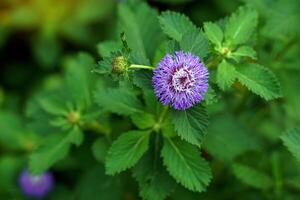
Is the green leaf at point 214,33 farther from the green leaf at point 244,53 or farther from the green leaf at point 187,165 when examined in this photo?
the green leaf at point 187,165

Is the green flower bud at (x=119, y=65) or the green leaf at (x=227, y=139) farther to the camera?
the green leaf at (x=227, y=139)

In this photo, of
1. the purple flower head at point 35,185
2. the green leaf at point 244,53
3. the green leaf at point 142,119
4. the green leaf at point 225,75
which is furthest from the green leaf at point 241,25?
the purple flower head at point 35,185

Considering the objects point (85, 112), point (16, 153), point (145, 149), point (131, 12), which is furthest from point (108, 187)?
point (16, 153)

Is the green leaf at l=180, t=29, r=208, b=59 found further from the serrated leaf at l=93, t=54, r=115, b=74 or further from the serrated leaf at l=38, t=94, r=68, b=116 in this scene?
the serrated leaf at l=38, t=94, r=68, b=116

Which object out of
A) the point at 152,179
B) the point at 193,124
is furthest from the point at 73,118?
the point at 193,124

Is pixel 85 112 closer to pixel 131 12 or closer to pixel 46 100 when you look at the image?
pixel 46 100
